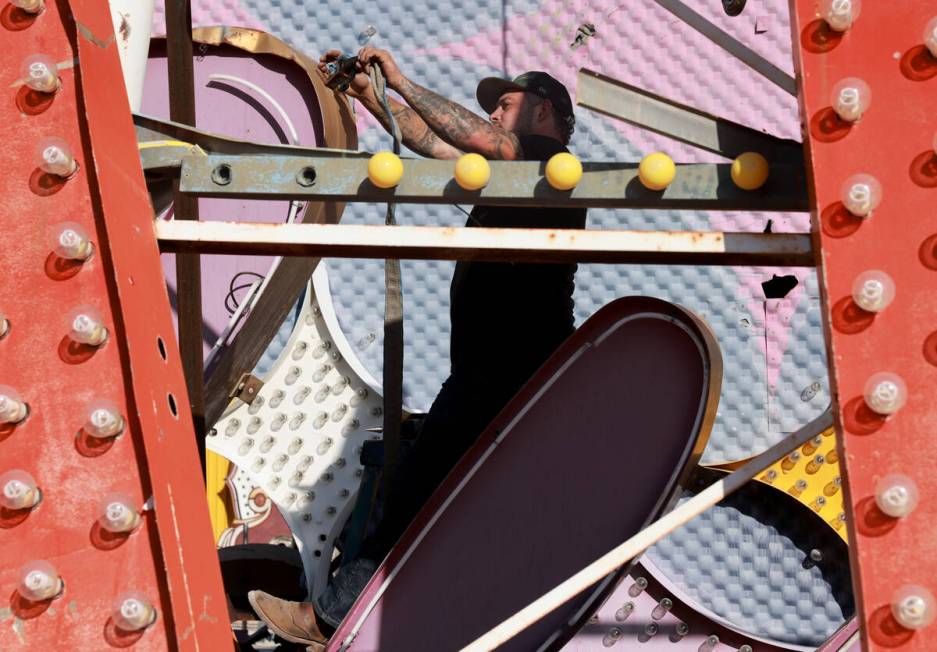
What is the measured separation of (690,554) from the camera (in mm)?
4465

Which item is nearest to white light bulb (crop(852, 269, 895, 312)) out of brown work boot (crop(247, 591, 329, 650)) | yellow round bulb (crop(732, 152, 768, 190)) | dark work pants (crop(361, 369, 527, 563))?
yellow round bulb (crop(732, 152, 768, 190))

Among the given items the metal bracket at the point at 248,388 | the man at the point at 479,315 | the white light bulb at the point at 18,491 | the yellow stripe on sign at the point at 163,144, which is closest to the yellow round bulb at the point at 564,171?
the yellow stripe on sign at the point at 163,144

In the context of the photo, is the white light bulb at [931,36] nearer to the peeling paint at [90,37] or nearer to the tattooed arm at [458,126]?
the peeling paint at [90,37]

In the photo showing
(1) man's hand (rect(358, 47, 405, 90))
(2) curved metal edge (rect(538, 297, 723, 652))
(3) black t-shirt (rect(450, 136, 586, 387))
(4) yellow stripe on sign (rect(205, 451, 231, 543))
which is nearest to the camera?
(2) curved metal edge (rect(538, 297, 723, 652))

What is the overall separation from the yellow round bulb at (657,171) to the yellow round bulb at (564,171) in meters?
0.12

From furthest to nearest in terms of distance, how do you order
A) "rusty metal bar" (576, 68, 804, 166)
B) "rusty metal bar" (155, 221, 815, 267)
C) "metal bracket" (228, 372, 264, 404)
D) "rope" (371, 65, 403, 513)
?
"metal bracket" (228, 372, 264, 404)
"rope" (371, 65, 403, 513)
"rusty metal bar" (576, 68, 804, 166)
"rusty metal bar" (155, 221, 815, 267)

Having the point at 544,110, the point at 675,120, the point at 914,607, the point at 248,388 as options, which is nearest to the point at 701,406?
the point at 675,120

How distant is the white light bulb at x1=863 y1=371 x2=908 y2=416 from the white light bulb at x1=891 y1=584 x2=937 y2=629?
0.27 metres

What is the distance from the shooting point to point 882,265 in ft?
5.99

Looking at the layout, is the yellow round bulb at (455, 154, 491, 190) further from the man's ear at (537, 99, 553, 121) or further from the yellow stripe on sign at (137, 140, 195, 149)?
the man's ear at (537, 99, 553, 121)

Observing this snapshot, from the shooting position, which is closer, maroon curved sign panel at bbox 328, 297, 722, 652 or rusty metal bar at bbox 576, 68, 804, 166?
rusty metal bar at bbox 576, 68, 804, 166

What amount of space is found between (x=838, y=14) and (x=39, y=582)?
5.09 ft

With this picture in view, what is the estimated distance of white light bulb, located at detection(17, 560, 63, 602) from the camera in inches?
67.7

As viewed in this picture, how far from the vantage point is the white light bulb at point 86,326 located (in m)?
1.80
